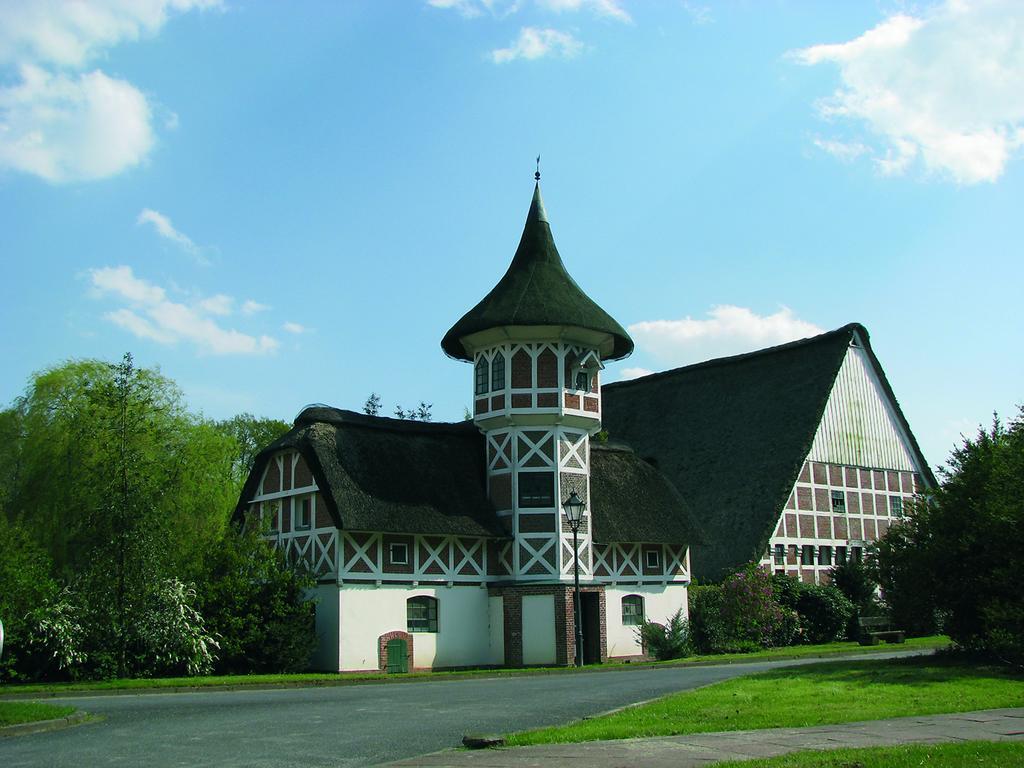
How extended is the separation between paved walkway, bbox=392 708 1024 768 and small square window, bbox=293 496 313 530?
22.1 m

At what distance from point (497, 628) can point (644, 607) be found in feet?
18.7

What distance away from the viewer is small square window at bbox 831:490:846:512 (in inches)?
1761

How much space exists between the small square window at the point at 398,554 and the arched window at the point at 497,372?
6275 mm

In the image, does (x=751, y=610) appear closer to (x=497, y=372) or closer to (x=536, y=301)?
(x=497, y=372)

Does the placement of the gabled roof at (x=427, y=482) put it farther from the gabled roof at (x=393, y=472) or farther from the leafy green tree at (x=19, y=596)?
the leafy green tree at (x=19, y=596)

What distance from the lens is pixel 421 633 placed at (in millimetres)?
31969

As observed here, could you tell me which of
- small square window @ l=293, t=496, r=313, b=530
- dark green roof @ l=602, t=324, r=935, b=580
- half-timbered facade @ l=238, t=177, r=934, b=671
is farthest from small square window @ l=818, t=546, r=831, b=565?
small square window @ l=293, t=496, r=313, b=530

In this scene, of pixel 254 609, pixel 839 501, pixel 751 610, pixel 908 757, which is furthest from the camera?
pixel 839 501

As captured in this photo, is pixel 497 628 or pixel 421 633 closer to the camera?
pixel 421 633

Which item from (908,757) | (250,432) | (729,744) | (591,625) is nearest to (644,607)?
(591,625)

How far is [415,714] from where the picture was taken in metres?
15.8

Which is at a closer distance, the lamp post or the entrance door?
the lamp post

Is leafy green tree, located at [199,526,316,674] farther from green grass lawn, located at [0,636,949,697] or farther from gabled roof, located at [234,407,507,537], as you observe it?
gabled roof, located at [234,407,507,537]

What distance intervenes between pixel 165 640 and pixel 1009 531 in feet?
65.5
